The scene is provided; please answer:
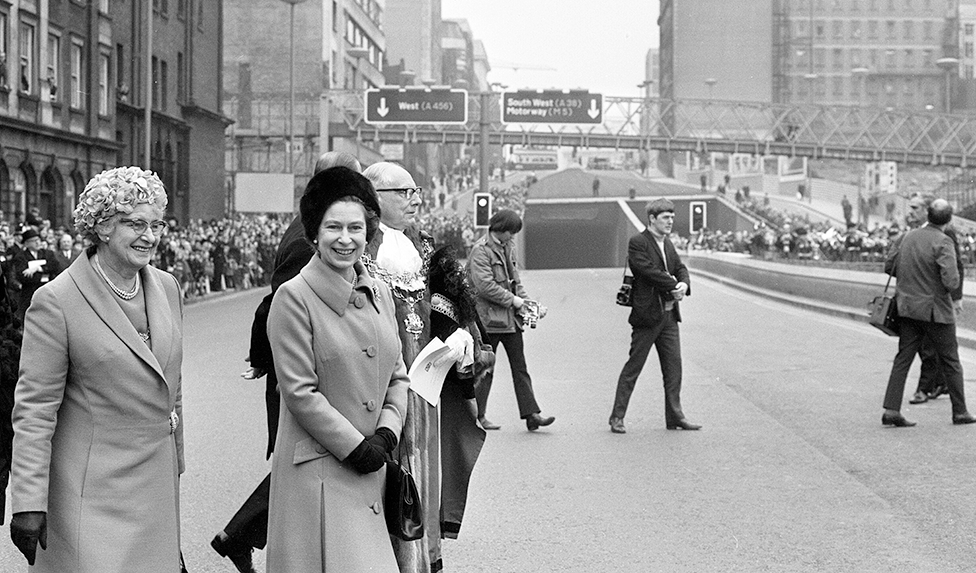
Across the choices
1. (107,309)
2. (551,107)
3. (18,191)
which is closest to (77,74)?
(18,191)

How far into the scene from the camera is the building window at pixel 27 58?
121ft

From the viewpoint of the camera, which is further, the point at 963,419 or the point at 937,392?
the point at 937,392

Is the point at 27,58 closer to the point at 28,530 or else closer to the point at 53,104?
the point at 53,104

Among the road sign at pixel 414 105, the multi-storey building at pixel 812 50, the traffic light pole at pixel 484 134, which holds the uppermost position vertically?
the multi-storey building at pixel 812 50

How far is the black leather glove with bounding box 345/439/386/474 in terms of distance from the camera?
4379 mm

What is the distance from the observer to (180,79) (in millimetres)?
54344

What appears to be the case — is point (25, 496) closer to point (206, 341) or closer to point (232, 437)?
point (232, 437)

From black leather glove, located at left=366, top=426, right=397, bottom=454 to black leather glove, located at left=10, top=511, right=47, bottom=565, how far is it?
1.00m

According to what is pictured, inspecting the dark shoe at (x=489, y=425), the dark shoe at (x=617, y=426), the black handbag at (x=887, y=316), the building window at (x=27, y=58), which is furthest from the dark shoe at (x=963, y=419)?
the building window at (x=27, y=58)

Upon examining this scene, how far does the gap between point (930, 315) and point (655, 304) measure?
2316 millimetres

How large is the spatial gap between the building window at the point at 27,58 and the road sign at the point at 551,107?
14058 millimetres

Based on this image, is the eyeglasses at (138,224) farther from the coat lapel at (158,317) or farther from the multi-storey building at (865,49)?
the multi-storey building at (865,49)

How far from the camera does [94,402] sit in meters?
4.41

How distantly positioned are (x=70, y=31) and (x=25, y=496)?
38.7 meters
